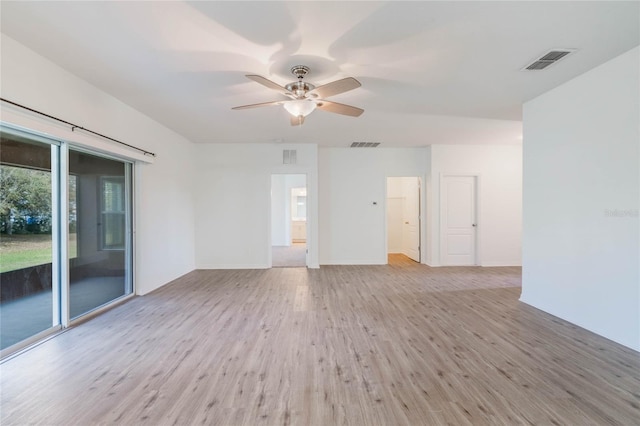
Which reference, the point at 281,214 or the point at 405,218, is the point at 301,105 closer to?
the point at 405,218

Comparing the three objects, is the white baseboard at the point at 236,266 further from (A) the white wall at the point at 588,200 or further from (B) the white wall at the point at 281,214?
(A) the white wall at the point at 588,200

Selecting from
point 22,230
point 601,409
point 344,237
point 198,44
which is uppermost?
point 198,44

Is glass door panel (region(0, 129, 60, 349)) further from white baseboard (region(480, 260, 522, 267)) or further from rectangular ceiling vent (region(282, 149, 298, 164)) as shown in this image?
white baseboard (region(480, 260, 522, 267))

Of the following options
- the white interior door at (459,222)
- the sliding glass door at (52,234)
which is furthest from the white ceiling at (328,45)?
the white interior door at (459,222)

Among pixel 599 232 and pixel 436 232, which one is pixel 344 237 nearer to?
pixel 436 232

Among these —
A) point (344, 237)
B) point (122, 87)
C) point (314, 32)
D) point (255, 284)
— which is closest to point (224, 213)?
point (255, 284)

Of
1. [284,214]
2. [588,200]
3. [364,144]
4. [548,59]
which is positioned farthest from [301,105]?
[284,214]

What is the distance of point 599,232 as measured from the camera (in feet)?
9.48

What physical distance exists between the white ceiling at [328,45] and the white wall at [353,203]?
2683 millimetres

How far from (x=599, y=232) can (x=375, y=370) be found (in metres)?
2.77

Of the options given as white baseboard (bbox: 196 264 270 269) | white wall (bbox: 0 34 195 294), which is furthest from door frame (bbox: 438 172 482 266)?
white wall (bbox: 0 34 195 294)

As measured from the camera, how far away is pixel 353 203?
21.5 ft

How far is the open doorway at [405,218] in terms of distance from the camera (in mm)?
7051

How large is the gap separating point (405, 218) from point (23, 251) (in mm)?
7490
